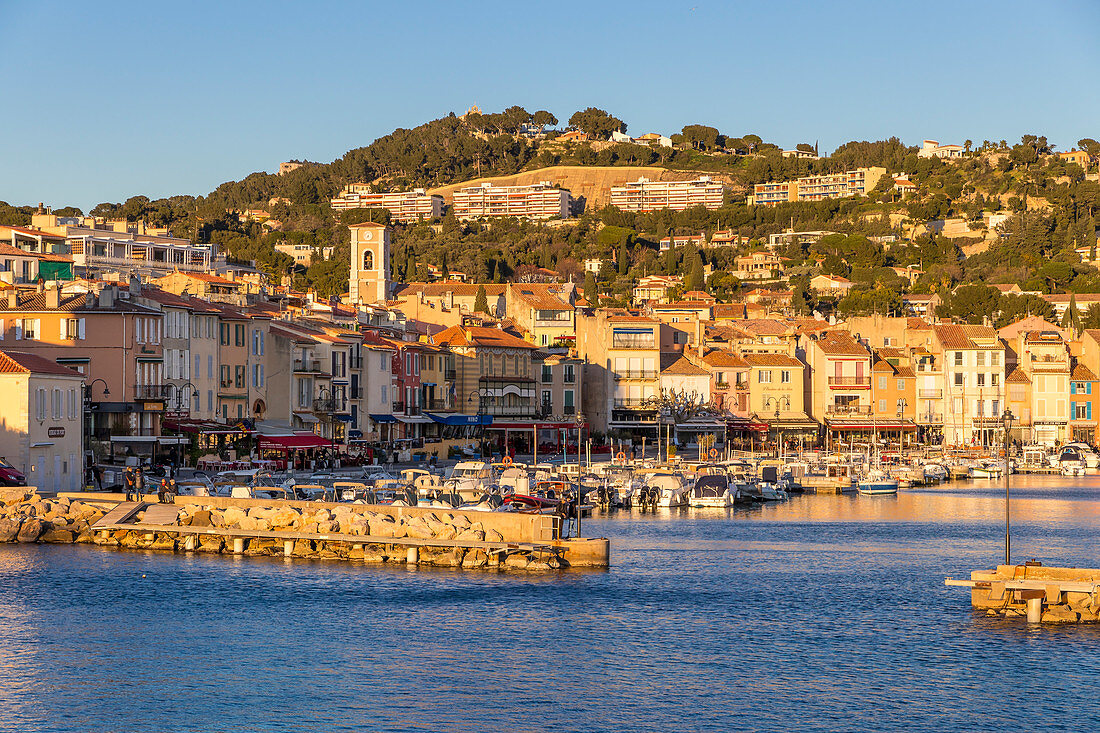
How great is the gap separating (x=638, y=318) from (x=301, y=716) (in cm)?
7917

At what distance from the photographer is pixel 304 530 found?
45.2 m

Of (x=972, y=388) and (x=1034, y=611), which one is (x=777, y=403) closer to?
(x=972, y=388)

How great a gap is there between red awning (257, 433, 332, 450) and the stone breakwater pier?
625 inches

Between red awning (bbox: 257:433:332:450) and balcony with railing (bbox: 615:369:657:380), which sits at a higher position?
balcony with railing (bbox: 615:369:657:380)

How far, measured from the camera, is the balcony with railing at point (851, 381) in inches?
4203

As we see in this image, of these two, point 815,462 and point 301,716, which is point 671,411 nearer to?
point 815,462

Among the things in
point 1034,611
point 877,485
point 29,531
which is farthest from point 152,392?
point 877,485

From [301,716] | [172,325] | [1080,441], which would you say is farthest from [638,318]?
[301,716]

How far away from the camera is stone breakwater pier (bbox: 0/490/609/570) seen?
4178cm

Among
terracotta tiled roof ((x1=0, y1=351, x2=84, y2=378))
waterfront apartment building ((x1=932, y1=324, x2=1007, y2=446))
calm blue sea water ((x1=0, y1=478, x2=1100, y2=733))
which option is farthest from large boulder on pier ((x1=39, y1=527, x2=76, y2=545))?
waterfront apartment building ((x1=932, y1=324, x2=1007, y2=446))

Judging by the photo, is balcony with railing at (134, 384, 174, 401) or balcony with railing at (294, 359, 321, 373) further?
balcony with railing at (294, 359, 321, 373)

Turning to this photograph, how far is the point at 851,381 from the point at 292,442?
178ft

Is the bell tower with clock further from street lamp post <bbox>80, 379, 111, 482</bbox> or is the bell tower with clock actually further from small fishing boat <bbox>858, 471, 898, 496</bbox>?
street lamp post <bbox>80, 379, 111, 482</bbox>

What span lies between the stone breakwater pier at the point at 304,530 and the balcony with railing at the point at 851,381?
213 feet
